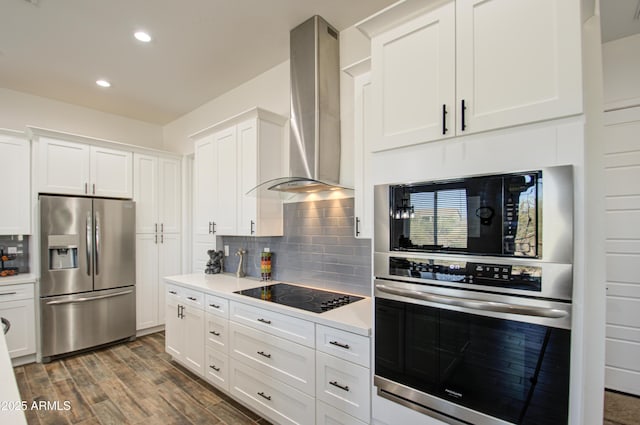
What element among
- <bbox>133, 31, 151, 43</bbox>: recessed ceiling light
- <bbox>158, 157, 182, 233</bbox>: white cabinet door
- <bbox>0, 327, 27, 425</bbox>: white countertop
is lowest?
<bbox>0, 327, 27, 425</bbox>: white countertop

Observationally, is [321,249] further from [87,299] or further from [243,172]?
[87,299]

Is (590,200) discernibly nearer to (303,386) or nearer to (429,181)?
(429,181)

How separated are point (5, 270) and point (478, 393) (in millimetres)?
4776

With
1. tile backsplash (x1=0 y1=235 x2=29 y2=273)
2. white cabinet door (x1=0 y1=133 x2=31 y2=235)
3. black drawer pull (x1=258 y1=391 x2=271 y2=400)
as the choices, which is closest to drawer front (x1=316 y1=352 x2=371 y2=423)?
black drawer pull (x1=258 y1=391 x2=271 y2=400)

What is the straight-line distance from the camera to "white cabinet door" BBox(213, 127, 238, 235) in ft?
10.5

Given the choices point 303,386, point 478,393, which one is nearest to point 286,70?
point 303,386

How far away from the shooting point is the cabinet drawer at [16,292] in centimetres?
326

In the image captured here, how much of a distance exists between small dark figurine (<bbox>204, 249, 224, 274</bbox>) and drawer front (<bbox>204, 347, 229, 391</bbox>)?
1106 mm

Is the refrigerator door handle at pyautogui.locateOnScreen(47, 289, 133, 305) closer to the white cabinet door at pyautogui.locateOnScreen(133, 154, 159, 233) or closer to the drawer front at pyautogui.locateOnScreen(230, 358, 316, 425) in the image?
the white cabinet door at pyautogui.locateOnScreen(133, 154, 159, 233)

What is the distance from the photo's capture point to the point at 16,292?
10.9 ft

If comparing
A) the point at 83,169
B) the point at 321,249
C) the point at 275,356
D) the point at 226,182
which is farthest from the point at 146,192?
the point at 275,356

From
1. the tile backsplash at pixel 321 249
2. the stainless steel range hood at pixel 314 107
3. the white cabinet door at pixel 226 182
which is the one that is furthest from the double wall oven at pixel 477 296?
the white cabinet door at pixel 226 182

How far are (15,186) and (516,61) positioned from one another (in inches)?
187

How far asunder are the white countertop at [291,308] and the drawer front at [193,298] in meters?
0.05
